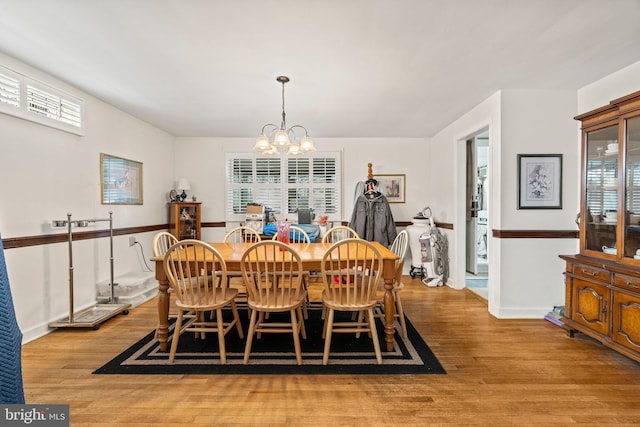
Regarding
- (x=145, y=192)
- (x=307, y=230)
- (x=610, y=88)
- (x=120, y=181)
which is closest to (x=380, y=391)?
(x=307, y=230)

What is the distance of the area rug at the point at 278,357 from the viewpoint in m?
2.11

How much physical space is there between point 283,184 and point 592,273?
4010 mm

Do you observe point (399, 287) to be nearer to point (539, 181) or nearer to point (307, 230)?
point (539, 181)

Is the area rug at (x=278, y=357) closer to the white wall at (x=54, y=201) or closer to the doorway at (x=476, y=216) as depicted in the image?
the white wall at (x=54, y=201)

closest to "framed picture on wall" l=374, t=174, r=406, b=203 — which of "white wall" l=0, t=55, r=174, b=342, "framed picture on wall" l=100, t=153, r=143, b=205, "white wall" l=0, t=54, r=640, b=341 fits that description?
"white wall" l=0, t=54, r=640, b=341

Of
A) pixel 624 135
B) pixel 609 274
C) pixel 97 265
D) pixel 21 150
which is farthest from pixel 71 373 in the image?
pixel 624 135

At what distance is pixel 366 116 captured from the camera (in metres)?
3.86

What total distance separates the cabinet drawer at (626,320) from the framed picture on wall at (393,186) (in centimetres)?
308

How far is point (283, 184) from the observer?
16.7 feet

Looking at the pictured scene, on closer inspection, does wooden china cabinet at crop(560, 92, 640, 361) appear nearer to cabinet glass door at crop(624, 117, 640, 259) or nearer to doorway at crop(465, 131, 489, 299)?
cabinet glass door at crop(624, 117, 640, 259)

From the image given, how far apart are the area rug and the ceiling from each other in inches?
90.9

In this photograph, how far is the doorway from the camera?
176 inches

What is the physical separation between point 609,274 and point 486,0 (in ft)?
7.15

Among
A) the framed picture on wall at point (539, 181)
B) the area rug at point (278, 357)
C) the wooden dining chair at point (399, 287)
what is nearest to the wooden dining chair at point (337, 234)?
the wooden dining chair at point (399, 287)
